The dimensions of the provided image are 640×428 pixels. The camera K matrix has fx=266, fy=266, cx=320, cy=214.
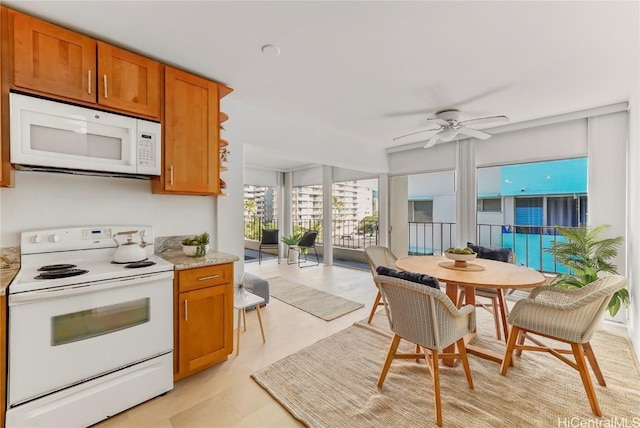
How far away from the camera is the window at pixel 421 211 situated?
22.6 feet

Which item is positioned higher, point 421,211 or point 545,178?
point 545,178

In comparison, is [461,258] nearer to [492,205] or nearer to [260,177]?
[492,205]

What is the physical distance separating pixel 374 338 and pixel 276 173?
5.37 meters

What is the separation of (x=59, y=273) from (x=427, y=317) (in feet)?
7.26

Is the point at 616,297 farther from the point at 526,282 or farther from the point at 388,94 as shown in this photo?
the point at 388,94

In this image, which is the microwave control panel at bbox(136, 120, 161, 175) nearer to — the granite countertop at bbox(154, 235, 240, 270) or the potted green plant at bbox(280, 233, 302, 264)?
the granite countertop at bbox(154, 235, 240, 270)

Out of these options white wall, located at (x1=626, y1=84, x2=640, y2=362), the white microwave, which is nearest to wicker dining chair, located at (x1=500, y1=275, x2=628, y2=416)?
white wall, located at (x1=626, y1=84, x2=640, y2=362)

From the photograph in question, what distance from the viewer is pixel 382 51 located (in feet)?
6.45

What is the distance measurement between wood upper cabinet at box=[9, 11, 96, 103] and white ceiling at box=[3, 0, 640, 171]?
88 mm

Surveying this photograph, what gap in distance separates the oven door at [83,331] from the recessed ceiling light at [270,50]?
176 centimetres

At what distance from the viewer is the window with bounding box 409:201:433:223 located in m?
6.89

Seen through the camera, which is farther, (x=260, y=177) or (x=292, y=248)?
(x=260, y=177)

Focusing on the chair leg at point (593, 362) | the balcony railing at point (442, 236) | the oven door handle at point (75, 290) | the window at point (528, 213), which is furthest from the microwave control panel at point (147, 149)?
the window at point (528, 213)

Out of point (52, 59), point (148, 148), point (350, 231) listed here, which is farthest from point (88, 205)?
point (350, 231)
